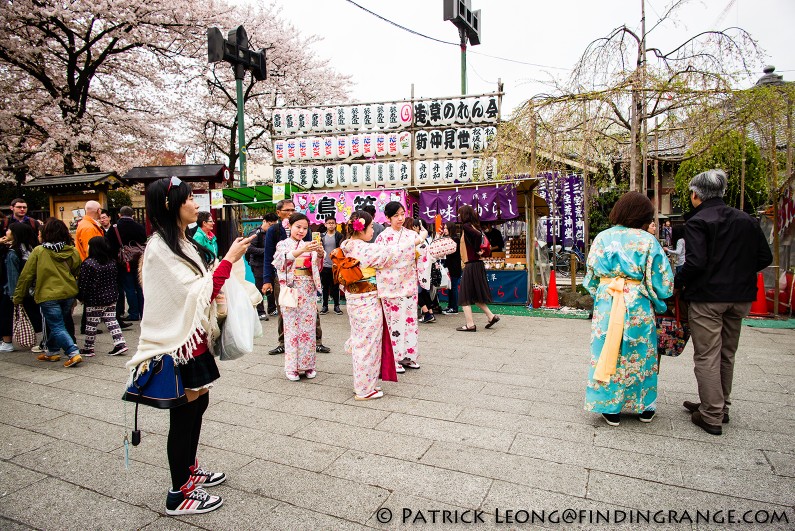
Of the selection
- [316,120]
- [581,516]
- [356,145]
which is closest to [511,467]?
[581,516]

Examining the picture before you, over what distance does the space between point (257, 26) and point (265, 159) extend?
5.78 m

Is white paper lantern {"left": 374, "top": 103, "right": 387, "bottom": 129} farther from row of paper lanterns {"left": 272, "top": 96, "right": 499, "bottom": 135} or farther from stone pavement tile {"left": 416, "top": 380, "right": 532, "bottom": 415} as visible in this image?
stone pavement tile {"left": 416, "top": 380, "right": 532, "bottom": 415}

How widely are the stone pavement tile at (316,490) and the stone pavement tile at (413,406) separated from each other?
1163 millimetres

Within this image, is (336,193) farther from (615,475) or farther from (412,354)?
(615,475)

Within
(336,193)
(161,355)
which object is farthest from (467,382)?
(336,193)

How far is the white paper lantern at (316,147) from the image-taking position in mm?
12547

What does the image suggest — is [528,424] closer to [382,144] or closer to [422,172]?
[422,172]

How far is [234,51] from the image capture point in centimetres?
965

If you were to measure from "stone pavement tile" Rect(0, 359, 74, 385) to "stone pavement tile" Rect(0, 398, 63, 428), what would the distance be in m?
0.69

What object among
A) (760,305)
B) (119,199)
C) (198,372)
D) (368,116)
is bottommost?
(760,305)

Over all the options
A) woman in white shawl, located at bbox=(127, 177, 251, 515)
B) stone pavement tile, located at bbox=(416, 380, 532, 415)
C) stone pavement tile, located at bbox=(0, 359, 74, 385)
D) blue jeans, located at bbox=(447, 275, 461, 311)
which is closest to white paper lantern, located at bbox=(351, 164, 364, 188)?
blue jeans, located at bbox=(447, 275, 461, 311)

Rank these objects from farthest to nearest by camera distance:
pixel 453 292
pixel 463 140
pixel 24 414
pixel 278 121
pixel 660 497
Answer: pixel 278 121 < pixel 463 140 < pixel 453 292 < pixel 24 414 < pixel 660 497

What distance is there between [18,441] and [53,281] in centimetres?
268

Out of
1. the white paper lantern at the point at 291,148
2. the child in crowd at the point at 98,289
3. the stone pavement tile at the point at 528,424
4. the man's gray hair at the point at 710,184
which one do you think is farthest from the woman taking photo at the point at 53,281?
the white paper lantern at the point at 291,148
